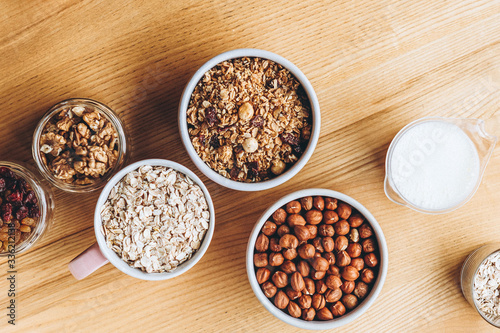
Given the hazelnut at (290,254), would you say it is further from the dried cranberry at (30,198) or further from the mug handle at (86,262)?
the dried cranberry at (30,198)

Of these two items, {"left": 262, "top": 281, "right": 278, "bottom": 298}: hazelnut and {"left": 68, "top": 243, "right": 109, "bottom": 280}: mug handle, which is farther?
{"left": 262, "top": 281, "right": 278, "bottom": 298}: hazelnut

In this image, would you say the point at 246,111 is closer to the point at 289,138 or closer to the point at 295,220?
the point at 289,138

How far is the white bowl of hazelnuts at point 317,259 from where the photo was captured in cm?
94

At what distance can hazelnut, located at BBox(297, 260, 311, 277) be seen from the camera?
95 cm

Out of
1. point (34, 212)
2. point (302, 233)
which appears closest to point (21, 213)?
point (34, 212)

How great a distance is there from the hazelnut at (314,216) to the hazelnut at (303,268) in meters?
0.10

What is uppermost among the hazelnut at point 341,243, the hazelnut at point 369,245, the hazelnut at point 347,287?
the hazelnut at point 341,243

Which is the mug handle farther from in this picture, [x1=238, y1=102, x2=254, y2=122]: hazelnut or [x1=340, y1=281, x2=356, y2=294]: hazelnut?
[x1=340, y1=281, x2=356, y2=294]: hazelnut

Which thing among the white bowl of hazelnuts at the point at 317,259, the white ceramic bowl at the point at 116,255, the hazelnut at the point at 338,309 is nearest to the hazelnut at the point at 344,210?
the white bowl of hazelnuts at the point at 317,259

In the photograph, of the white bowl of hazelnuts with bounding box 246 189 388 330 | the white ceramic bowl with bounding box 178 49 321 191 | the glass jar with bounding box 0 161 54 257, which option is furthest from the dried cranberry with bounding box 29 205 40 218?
the white bowl of hazelnuts with bounding box 246 189 388 330

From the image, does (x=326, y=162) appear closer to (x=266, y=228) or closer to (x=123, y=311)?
(x=266, y=228)

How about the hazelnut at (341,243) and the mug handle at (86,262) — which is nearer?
the mug handle at (86,262)

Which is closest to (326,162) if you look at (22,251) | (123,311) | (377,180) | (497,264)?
(377,180)

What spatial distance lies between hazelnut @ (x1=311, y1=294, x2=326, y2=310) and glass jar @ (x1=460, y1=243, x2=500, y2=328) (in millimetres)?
393
